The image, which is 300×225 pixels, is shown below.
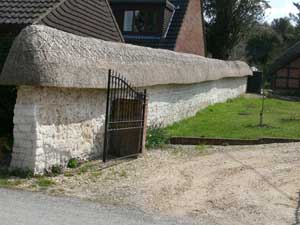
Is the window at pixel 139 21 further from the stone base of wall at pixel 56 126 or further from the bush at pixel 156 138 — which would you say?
the stone base of wall at pixel 56 126

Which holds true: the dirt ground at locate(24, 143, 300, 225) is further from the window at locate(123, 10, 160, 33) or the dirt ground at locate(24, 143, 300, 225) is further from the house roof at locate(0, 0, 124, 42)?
the window at locate(123, 10, 160, 33)

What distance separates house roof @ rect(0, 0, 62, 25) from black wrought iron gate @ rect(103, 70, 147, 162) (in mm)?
2845

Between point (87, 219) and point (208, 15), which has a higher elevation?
point (208, 15)

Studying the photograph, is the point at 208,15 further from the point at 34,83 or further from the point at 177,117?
the point at 34,83

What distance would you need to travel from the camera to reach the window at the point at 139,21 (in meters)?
26.7

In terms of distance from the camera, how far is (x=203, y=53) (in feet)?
110

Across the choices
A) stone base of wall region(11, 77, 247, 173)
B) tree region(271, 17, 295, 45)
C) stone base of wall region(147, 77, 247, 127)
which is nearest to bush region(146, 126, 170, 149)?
stone base of wall region(147, 77, 247, 127)

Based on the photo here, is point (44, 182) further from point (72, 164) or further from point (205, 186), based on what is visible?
point (205, 186)

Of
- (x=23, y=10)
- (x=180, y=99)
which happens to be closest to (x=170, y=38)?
(x=180, y=99)

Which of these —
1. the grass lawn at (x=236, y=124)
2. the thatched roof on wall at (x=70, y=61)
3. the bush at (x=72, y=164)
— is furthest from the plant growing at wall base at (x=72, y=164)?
the grass lawn at (x=236, y=124)

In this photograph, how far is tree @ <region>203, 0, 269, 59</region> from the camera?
38031 mm

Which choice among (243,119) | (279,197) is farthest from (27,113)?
(243,119)

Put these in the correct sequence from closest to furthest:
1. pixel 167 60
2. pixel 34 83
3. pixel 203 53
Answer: pixel 34 83 → pixel 167 60 → pixel 203 53

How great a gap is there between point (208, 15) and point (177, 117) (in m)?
23.4
